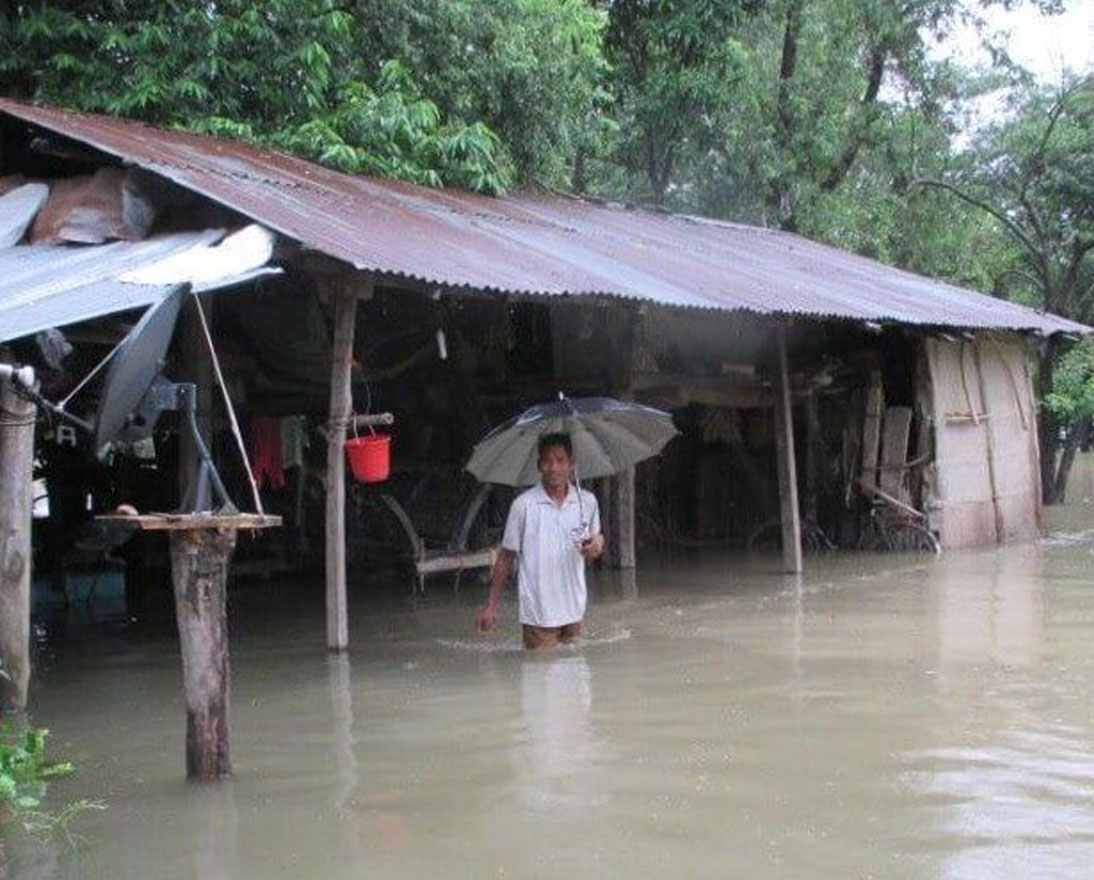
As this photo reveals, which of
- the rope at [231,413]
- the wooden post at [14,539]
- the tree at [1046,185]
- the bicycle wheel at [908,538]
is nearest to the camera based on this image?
the rope at [231,413]

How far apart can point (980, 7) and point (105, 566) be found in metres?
14.2

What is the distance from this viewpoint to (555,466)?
8.01m

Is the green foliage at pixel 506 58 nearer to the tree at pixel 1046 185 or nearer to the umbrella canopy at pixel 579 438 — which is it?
the umbrella canopy at pixel 579 438

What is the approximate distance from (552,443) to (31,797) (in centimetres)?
375

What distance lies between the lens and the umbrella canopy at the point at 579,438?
27.3 feet

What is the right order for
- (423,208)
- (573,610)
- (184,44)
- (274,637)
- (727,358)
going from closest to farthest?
1. (573,610)
2. (274,637)
3. (423,208)
4. (184,44)
5. (727,358)

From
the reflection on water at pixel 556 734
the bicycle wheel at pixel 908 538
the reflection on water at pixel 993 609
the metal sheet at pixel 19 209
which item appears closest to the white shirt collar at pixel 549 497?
the reflection on water at pixel 556 734

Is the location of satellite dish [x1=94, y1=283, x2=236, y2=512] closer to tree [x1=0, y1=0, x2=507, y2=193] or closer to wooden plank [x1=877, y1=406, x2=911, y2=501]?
tree [x1=0, y1=0, x2=507, y2=193]

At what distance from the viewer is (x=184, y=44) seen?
12305 millimetres

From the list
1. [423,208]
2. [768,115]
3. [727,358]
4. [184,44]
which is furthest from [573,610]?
[768,115]

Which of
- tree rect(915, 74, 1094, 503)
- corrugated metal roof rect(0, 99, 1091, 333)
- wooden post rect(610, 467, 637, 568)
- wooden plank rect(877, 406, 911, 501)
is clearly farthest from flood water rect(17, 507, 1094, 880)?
tree rect(915, 74, 1094, 503)

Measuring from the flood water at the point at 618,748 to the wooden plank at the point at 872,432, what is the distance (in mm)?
4114

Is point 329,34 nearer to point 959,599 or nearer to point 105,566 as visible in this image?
point 105,566

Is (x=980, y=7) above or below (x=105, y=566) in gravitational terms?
above
